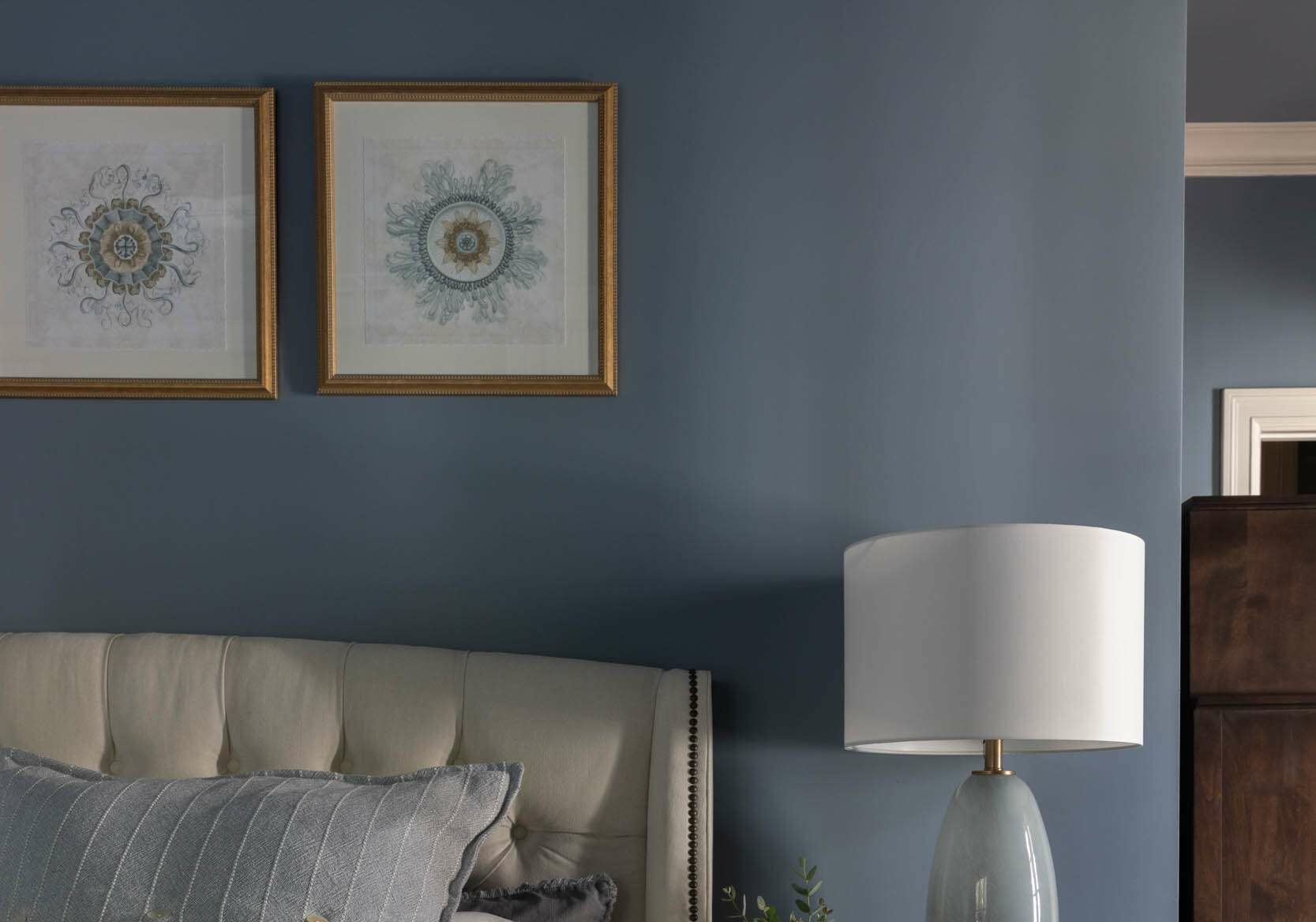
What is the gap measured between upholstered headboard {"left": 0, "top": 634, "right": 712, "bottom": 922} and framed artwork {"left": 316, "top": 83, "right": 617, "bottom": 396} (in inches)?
18.5

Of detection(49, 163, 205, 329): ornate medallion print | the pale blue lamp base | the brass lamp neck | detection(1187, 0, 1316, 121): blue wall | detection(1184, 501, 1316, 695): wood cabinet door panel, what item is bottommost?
the pale blue lamp base

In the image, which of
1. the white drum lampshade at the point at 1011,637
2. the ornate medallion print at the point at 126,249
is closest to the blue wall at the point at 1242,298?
the white drum lampshade at the point at 1011,637

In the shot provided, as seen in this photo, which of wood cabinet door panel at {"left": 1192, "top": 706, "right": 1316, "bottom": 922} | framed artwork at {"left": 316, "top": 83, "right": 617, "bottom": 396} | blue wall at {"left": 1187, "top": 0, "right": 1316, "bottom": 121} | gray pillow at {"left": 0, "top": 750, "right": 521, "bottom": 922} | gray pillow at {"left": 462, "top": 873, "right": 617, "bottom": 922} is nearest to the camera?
gray pillow at {"left": 0, "top": 750, "right": 521, "bottom": 922}

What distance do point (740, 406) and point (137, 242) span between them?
106cm

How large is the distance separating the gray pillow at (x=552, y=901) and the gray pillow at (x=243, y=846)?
21 cm

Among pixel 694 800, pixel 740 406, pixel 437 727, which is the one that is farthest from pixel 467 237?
pixel 694 800

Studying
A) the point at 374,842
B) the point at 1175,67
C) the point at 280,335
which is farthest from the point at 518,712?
the point at 1175,67

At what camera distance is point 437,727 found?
1757 millimetres

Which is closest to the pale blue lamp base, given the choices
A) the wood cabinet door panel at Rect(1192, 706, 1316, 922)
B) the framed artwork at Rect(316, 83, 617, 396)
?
the wood cabinet door panel at Rect(1192, 706, 1316, 922)

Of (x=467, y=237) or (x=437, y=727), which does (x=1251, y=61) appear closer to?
(x=467, y=237)

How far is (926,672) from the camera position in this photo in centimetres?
149

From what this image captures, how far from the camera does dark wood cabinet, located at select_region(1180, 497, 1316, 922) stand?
71.7 inches

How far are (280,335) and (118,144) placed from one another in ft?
1.40

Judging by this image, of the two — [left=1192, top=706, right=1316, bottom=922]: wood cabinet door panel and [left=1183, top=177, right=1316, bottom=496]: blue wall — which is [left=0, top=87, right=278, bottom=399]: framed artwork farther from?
[left=1183, top=177, right=1316, bottom=496]: blue wall
